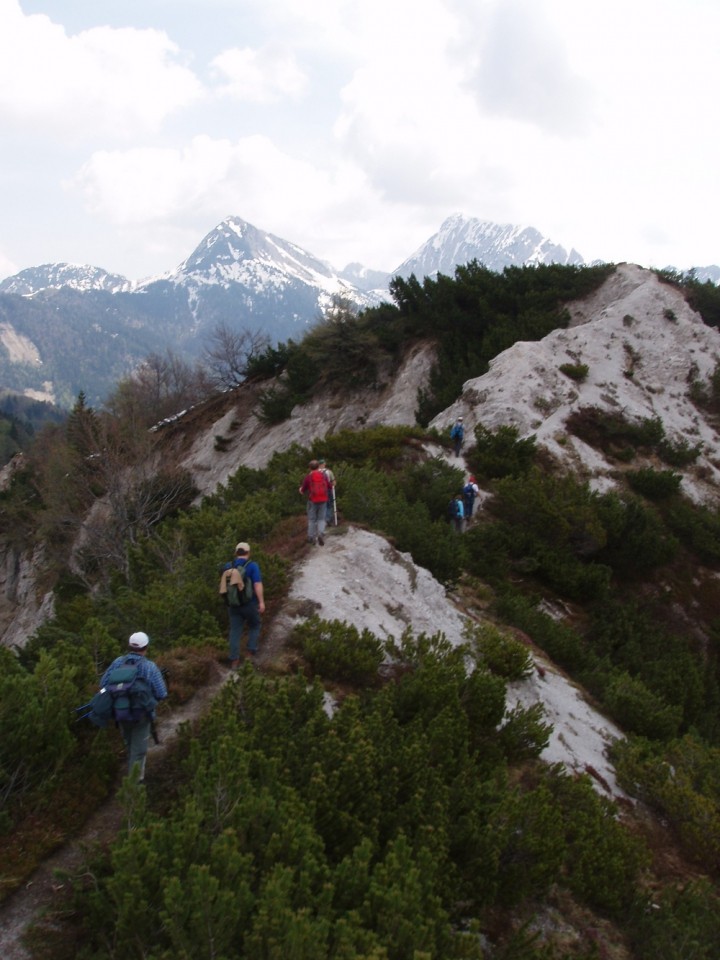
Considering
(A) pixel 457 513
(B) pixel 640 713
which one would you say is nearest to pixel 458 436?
(A) pixel 457 513

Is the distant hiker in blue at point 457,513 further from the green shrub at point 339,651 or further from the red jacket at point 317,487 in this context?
the green shrub at point 339,651

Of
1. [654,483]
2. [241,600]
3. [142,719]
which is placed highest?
[654,483]

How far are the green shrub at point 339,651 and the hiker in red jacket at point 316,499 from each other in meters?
3.18

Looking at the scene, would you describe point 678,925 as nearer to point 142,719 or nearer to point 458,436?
point 142,719

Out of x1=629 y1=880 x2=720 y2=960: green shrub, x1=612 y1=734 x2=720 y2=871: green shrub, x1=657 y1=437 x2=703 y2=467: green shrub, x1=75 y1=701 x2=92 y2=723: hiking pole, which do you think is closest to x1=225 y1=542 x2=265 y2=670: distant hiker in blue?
x1=75 y1=701 x2=92 y2=723: hiking pole

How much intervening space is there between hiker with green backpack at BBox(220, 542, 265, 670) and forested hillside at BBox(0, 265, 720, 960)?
27 centimetres

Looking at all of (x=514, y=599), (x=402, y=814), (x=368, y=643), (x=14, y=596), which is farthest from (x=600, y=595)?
(x=14, y=596)

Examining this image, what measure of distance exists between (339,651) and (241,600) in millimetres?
1383

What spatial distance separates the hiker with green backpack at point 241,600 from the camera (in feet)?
25.1

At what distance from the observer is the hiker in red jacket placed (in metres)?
10.9

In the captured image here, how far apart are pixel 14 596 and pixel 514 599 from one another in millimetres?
39725

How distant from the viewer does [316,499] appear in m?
11.0

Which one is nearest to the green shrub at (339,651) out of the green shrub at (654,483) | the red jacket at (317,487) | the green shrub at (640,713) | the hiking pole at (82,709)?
the hiking pole at (82,709)

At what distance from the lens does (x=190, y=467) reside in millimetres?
35688
